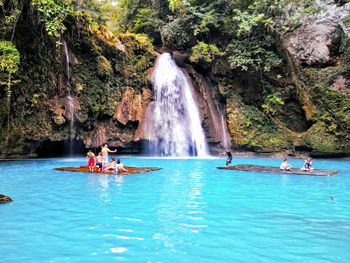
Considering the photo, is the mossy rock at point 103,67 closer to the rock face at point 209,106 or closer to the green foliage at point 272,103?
the rock face at point 209,106

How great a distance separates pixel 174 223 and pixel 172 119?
58.0 ft

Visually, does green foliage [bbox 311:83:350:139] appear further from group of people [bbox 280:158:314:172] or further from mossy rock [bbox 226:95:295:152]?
group of people [bbox 280:158:314:172]

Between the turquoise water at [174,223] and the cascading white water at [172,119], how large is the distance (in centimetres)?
1340

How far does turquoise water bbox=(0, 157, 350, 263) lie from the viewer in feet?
12.4

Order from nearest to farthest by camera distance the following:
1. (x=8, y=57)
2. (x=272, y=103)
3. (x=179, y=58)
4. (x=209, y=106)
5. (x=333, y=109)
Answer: (x=8, y=57) < (x=333, y=109) < (x=272, y=103) < (x=209, y=106) < (x=179, y=58)

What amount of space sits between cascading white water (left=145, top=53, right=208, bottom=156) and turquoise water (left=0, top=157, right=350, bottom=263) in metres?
13.4

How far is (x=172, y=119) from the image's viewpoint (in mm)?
22547

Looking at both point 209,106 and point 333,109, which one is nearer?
point 333,109

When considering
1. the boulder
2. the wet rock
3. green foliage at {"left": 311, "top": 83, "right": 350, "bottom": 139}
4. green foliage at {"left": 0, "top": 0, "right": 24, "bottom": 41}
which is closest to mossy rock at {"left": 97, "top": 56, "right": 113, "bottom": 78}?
the boulder

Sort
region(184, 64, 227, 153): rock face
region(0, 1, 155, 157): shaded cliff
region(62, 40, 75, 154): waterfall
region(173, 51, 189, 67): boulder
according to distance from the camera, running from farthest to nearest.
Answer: region(173, 51, 189, 67): boulder → region(184, 64, 227, 153): rock face → region(62, 40, 75, 154): waterfall → region(0, 1, 155, 157): shaded cliff

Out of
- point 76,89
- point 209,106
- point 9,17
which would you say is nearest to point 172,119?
point 209,106

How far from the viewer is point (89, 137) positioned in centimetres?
2133

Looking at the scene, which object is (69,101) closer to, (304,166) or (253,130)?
(253,130)

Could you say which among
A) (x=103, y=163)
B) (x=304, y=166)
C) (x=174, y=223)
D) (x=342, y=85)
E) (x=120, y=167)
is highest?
(x=342, y=85)
